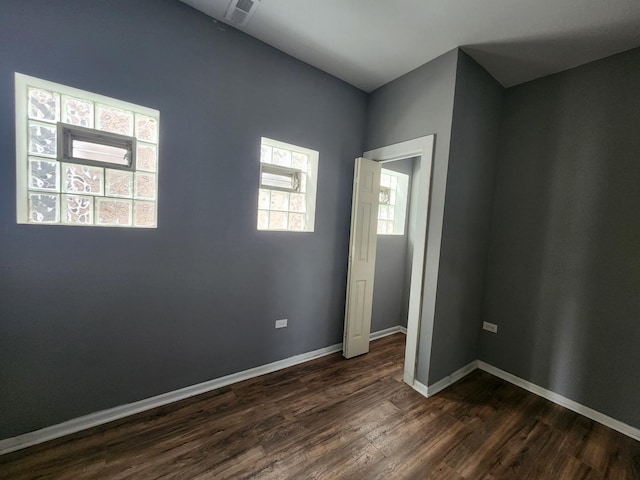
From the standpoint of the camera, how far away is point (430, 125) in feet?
7.36

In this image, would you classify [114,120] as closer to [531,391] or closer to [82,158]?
[82,158]

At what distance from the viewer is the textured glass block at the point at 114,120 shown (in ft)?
5.52

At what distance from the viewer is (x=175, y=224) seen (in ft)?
6.17

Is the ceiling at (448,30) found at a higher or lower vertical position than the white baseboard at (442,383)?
higher

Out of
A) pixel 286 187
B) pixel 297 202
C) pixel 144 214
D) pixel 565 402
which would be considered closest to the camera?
pixel 144 214

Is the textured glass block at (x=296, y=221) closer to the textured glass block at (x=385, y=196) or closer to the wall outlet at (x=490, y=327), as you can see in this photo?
the textured glass block at (x=385, y=196)

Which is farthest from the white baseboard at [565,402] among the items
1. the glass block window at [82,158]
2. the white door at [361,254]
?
the glass block window at [82,158]

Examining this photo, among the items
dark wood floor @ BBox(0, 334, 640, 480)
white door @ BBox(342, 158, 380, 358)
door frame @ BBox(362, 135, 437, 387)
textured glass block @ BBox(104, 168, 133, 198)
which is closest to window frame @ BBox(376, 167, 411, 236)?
white door @ BBox(342, 158, 380, 358)

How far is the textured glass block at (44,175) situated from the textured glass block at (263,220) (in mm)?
1388

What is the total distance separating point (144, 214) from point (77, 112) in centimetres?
75

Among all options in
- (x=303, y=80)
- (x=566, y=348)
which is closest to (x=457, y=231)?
(x=566, y=348)

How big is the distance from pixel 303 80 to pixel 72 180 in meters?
2.05

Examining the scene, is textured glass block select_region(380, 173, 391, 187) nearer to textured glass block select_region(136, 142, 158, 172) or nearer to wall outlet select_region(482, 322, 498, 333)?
wall outlet select_region(482, 322, 498, 333)

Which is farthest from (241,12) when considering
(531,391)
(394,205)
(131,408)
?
(531,391)
